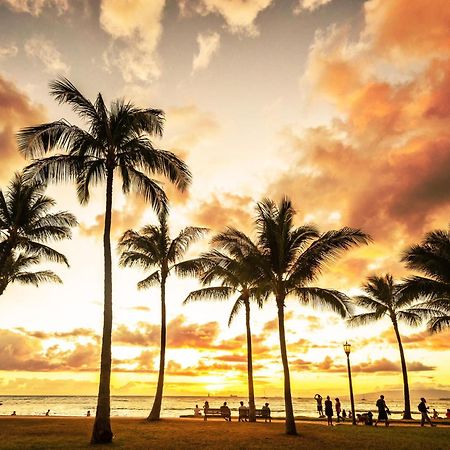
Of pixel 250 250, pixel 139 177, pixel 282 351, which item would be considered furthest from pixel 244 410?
pixel 139 177

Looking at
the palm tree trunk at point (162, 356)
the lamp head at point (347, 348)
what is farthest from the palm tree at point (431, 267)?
the palm tree trunk at point (162, 356)

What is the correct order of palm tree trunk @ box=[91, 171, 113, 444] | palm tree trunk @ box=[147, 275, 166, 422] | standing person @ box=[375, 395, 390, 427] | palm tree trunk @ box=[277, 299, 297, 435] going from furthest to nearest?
palm tree trunk @ box=[147, 275, 166, 422]
standing person @ box=[375, 395, 390, 427]
palm tree trunk @ box=[277, 299, 297, 435]
palm tree trunk @ box=[91, 171, 113, 444]

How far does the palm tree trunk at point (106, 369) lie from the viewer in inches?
549

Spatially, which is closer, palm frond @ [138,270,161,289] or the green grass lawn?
the green grass lawn

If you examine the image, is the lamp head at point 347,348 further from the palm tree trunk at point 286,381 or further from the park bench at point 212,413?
the park bench at point 212,413

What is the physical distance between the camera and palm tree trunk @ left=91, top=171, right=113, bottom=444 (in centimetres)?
1395

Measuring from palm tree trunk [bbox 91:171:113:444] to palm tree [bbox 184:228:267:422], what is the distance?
6.73 meters

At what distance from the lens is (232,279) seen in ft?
90.5

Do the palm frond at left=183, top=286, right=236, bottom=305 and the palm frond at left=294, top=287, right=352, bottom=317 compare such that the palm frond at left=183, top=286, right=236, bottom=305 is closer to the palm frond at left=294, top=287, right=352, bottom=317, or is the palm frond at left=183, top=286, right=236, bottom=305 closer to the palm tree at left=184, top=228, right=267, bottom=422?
the palm tree at left=184, top=228, right=267, bottom=422

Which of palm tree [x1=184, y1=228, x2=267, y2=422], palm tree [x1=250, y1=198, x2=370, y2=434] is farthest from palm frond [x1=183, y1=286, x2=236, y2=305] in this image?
palm tree [x1=250, y1=198, x2=370, y2=434]

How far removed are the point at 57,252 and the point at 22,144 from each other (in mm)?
10912

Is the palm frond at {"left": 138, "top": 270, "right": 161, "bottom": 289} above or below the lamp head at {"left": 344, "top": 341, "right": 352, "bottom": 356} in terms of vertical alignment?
above

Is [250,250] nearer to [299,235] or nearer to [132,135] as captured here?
[299,235]

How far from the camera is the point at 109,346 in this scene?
49.5ft
